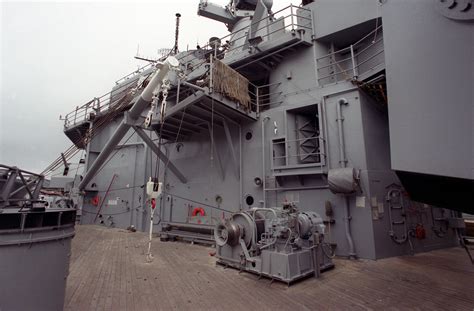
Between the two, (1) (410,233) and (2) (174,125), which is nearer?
(1) (410,233)

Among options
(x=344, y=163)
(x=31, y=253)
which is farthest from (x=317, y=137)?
(x=31, y=253)

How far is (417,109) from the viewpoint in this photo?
7.25 ft

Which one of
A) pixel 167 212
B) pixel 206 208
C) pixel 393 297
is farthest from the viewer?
pixel 167 212

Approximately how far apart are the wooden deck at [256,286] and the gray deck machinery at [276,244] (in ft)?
0.74

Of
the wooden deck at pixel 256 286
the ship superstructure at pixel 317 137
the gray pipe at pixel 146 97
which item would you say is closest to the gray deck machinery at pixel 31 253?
the wooden deck at pixel 256 286

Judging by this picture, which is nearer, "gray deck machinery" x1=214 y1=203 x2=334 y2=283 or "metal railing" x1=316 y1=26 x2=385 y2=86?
"gray deck machinery" x1=214 y1=203 x2=334 y2=283

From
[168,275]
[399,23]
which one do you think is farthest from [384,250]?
[399,23]

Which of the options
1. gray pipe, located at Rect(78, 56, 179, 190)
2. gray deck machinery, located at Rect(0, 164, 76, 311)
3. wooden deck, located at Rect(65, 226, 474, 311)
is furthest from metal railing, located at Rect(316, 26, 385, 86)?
gray deck machinery, located at Rect(0, 164, 76, 311)

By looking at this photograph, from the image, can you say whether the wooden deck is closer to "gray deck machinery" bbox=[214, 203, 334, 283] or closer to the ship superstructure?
"gray deck machinery" bbox=[214, 203, 334, 283]

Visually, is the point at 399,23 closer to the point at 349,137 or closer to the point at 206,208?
the point at 349,137

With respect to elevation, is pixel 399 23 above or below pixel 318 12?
below

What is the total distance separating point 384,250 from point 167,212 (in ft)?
27.8

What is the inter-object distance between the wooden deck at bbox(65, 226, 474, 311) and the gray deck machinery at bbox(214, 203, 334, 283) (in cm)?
23

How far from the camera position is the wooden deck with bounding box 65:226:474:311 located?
3.80m
